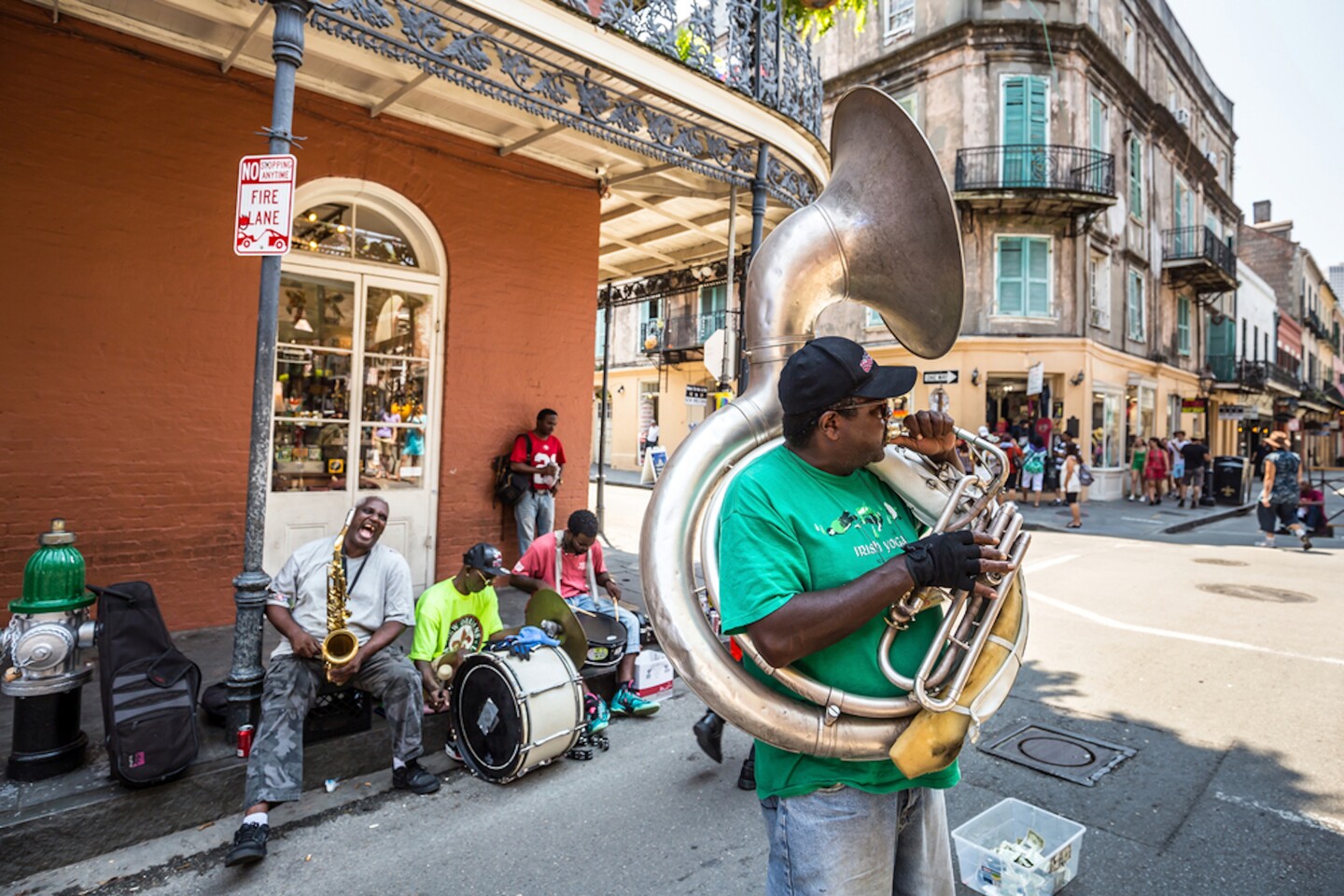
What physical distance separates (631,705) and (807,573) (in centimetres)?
337

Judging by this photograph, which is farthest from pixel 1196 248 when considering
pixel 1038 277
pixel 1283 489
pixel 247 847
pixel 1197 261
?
pixel 247 847

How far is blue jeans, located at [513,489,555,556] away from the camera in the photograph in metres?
7.10

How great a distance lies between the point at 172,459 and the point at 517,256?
3481mm

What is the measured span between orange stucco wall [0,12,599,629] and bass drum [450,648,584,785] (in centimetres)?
288

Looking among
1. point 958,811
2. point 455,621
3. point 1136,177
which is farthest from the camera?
point 1136,177

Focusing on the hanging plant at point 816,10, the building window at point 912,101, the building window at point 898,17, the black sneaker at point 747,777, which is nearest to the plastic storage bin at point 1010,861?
the black sneaker at point 747,777

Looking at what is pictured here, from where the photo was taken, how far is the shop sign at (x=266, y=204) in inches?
140

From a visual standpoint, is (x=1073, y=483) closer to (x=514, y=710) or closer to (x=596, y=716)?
(x=596, y=716)

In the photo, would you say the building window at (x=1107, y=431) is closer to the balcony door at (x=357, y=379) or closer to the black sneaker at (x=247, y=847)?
the balcony door at (x=357, y=379)

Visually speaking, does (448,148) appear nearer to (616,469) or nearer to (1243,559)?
(1243,559)

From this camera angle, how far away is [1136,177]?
21375 mm

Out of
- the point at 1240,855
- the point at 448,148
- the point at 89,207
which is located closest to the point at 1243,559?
the point at 1240,855

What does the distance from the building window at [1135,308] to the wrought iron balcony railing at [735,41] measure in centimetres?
1861

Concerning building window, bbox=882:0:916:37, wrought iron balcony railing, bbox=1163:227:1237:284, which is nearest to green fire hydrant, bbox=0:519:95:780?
building window, bbox=882:0:916:37
